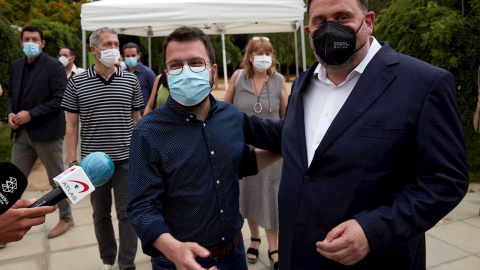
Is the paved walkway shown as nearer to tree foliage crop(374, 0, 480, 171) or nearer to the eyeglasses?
tree foliage crop(374, 0, 480, 171)

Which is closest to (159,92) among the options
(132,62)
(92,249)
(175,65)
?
(92,249)

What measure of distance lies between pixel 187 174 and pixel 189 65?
0.53m

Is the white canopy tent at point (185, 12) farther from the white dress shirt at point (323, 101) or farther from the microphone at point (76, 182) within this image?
the microphone at point (76, 182)

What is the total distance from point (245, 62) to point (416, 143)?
2.76 metres

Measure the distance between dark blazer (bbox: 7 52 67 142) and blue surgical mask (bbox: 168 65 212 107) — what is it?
2.96 metres

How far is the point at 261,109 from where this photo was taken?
375 centimetres

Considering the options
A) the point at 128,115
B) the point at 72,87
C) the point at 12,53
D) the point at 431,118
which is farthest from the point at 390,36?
the point at 12,53

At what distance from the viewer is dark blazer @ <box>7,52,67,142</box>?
14.0 feet

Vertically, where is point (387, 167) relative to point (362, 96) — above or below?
below

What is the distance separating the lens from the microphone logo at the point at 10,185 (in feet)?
4.47

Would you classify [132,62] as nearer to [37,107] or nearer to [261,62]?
[37,107]

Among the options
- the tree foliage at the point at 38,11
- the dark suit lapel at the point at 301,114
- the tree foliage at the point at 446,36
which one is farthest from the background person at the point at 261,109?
the tree foliage at the point at 38,11

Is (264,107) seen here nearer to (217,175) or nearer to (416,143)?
(217,175)

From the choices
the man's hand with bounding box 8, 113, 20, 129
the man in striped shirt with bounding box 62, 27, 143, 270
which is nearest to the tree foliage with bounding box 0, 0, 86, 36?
the man's hand with bounding box 8, 113, 20, 129
